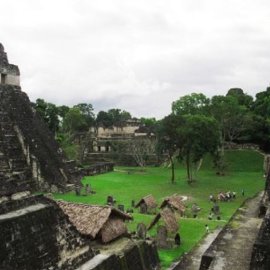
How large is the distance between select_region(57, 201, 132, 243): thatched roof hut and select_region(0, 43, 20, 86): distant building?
15.4m

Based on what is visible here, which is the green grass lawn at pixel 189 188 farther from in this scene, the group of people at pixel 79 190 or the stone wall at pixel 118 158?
the stone wall at pixel 118 158

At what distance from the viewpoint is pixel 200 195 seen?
92.4 feet

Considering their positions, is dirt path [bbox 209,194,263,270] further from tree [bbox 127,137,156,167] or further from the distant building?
tree [bbox 127,137,156,167]

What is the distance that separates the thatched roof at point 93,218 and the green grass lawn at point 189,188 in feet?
8.52

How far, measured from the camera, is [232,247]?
1296 centimetres

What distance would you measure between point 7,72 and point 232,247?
19391 millimetres

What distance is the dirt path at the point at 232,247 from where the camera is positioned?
11.6m

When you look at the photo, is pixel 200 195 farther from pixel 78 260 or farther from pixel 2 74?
pixel 78 260

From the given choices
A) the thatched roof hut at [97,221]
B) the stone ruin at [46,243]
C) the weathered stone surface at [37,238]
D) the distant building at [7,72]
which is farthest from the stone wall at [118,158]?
the weathered stone surface at [37,238]

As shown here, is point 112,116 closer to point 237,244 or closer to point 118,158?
point 118,158

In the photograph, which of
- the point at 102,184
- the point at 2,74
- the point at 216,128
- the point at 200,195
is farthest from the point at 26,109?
the point at 216,128

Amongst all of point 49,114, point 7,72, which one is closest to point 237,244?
point 7,72

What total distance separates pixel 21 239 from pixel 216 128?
91.1 feet

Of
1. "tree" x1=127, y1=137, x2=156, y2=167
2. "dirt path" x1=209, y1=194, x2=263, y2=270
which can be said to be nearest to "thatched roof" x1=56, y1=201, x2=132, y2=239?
"dirt path" x1=209, y1=194, x2=263, y2=270
